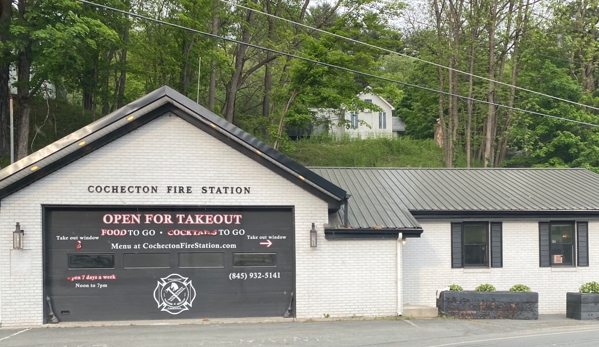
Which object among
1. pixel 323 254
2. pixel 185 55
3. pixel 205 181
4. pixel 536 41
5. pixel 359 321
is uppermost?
pixel 536 41

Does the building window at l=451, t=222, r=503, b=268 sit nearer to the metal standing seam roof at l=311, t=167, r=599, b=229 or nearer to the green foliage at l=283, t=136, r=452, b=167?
the metal standing seam roof at l=311, t=167, r=599, b=229

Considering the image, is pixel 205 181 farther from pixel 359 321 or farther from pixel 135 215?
pixel 359 321

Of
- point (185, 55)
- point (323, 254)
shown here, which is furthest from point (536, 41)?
point (323, 254)

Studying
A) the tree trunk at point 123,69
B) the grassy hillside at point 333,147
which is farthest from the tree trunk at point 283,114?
the tree trunk at point 123,69

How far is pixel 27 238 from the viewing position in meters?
12.0

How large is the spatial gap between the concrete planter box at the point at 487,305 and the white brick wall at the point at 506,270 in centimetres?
161

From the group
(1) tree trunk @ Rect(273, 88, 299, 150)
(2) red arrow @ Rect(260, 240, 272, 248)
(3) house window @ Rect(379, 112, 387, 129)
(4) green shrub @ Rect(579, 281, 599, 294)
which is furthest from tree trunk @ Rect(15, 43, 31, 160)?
(3) house window @ Rect(379, 112, 387, 129)

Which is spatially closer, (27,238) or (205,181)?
(27,238)

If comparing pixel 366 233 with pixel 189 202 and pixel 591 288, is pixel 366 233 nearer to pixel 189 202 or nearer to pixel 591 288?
pixel 189 202

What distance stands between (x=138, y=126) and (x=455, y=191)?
10070mm

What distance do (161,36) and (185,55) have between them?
2617 mm

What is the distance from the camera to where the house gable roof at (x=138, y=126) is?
38.5ft

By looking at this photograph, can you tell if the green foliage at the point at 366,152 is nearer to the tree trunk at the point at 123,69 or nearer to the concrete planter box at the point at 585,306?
the tree trunk at the point at 123,69

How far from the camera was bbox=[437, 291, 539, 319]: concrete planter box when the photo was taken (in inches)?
545
